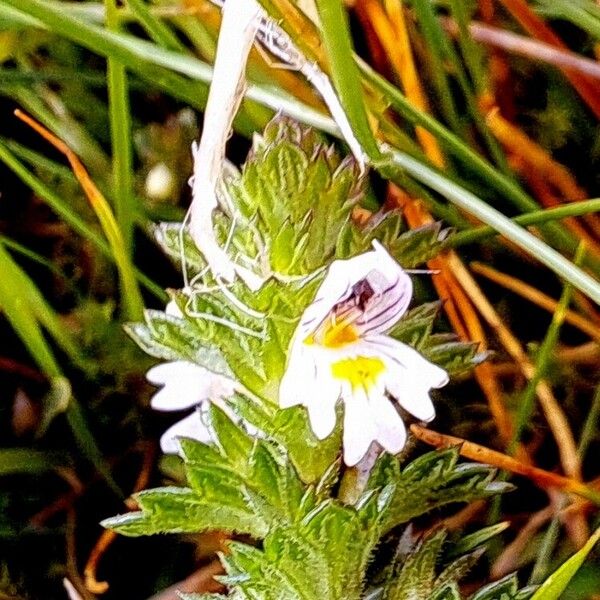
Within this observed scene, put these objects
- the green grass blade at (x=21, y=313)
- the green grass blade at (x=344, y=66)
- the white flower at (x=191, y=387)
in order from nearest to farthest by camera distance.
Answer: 1. the green grass blade at (x=344, y=66)
2. the white flower at (x=191, y=387)
3. the green grass blade at (x=21, y=313)

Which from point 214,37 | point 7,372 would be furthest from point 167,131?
point 7,372

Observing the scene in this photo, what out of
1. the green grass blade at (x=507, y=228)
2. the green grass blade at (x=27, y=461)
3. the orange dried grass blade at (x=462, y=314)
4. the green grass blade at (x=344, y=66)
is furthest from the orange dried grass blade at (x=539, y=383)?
the green grass blade at (x=27, y=461)

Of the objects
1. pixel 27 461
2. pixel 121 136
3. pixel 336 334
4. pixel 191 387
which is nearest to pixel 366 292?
pixel 336 334

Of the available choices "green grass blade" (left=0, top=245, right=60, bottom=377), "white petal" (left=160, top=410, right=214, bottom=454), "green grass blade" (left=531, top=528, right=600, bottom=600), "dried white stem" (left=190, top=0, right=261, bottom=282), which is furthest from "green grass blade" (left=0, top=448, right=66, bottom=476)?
"green grass blade" (left=531, top=528, right=600, bottom=600)

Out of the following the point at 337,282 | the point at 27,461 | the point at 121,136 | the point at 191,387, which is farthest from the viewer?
the point at 27,461

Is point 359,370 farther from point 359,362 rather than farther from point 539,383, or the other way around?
point 539,383

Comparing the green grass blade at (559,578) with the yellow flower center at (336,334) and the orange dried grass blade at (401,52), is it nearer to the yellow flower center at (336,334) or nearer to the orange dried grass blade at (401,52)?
the yellow flower center at (336,334)

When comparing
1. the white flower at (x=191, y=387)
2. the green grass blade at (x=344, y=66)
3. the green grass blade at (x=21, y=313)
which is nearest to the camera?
the green grass blade at (x=344, y=66)

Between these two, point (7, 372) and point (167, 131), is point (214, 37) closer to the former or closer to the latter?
point (167, 131)
